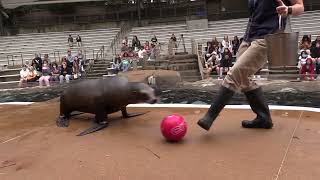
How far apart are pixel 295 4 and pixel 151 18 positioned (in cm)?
3438

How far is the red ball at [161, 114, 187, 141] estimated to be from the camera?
4359mm

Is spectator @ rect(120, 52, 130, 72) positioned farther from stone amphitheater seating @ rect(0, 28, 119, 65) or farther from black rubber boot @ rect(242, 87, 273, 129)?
black rubber boot @ rect(242, 87, 273, 129)

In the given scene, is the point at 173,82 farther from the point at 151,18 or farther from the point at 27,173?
the point at 151,18

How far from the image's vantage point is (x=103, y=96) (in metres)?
5.34

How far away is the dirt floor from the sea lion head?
34cm

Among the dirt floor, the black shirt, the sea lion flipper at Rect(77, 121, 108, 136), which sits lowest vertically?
the dirt floor

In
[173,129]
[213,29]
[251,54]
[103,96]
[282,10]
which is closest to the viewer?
[282,10]

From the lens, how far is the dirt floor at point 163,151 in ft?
11.7

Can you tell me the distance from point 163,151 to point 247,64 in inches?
47.9

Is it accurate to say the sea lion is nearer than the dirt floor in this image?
No

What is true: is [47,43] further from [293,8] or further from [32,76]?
[293,8]

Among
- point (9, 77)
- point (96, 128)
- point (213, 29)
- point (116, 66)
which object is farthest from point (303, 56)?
point (213, 29)

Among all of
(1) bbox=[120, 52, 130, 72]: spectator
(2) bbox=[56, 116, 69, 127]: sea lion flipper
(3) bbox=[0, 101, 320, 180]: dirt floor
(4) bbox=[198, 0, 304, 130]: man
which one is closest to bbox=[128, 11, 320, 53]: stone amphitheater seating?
(1) bbox=[120, 52, 130, 72]: spectator

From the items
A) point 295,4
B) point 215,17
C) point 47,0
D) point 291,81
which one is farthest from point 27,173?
point 47,0
